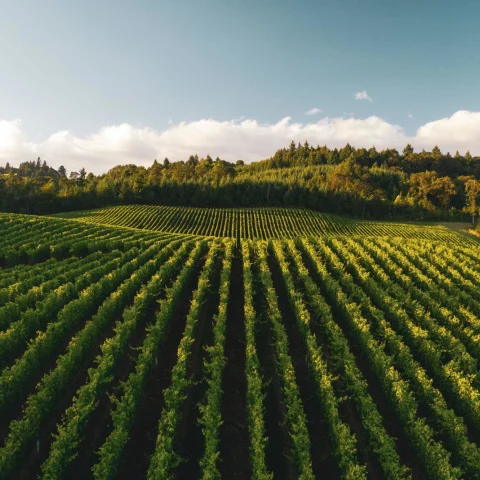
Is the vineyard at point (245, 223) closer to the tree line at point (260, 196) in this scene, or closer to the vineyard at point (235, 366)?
the tree line at point (260, 196)

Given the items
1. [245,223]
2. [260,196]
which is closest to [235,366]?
[245,223]

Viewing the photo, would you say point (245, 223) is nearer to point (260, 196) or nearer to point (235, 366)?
point (260, 196)

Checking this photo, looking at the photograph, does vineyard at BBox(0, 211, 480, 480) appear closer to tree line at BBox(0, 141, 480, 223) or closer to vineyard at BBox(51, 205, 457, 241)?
vineyard at BBox(51, 205, 457, 241)

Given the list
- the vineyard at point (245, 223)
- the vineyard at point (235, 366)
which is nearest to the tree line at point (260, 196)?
the vineyard at point (245, 223)

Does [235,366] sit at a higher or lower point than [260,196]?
lower

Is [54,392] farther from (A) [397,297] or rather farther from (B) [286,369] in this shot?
(A) [397,297]

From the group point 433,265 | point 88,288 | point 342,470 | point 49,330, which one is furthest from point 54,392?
point 433,265
